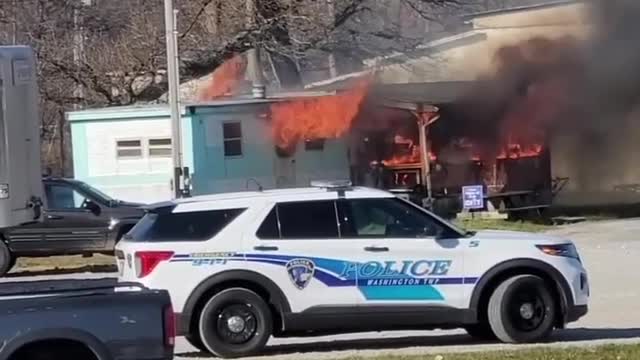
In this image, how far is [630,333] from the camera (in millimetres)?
14617

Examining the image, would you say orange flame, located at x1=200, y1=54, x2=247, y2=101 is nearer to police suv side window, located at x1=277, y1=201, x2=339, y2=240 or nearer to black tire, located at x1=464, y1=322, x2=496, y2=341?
black tire, located at x1=464, y1=322, x2=496, y2=341

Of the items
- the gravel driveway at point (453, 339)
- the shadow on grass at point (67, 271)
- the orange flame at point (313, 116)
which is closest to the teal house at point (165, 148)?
the orange flame at point (313, 116)

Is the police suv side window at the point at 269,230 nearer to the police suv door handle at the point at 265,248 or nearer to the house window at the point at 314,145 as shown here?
the police suv door handle at the point at 265,248

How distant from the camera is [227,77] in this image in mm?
43219

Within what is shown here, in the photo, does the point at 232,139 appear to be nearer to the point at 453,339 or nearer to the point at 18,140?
the point at 18,140

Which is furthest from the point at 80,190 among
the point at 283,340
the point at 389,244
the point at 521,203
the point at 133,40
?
the point at 133,40

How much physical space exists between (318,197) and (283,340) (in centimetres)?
193

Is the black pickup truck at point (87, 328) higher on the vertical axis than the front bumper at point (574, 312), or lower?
higher

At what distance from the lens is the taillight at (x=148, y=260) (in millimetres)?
13555

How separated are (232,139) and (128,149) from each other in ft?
8.64

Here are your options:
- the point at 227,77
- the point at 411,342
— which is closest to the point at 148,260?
the point at 411,342

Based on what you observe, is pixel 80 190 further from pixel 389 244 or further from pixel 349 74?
pixel 349 74

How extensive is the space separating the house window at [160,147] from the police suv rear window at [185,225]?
21.3 metres

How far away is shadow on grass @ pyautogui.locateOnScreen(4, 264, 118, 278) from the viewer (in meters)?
25.6
